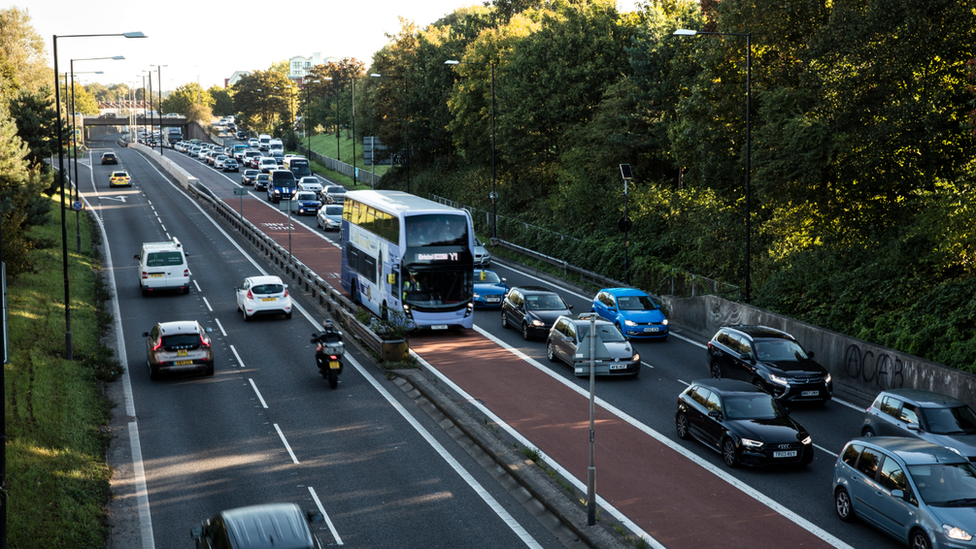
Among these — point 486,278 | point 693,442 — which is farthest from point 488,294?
point 693,442

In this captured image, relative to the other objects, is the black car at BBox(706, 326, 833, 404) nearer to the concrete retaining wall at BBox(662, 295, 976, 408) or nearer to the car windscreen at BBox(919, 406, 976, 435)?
the concrete retaining wall at BBox(662, 295, 976, 408)

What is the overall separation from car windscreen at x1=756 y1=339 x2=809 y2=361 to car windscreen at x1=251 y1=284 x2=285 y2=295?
18.4m

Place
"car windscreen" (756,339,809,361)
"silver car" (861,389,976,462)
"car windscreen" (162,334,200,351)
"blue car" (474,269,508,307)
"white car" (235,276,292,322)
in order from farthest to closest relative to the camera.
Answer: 1. "blue car" (474,269,508,307)
2. "white car" (235,276,292,322)
3. "car windscreen" (162,334,200,351)
4. "car windscreen" (756,339,809,361)
5. "silver car" (861,389,976,462)

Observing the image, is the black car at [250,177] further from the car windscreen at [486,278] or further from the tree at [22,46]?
the car windscreen at [486,278]

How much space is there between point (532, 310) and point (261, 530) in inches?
784

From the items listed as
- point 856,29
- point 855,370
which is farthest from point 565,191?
point 855,370

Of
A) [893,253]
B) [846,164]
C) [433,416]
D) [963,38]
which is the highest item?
[963,38]

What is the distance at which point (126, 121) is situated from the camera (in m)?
162

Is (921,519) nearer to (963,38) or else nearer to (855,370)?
(855,370)

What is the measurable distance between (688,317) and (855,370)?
370 inches

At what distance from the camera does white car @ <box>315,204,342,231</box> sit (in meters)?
57.2

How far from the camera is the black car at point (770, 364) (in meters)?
22.0

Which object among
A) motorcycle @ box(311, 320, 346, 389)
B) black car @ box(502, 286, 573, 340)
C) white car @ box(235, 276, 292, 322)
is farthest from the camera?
white car @ box(235, 276, 292, 322)

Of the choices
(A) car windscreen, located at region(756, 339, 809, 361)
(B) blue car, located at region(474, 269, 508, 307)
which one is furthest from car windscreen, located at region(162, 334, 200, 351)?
(A) car windscreen, located at region(756, 339, 809, 361)
